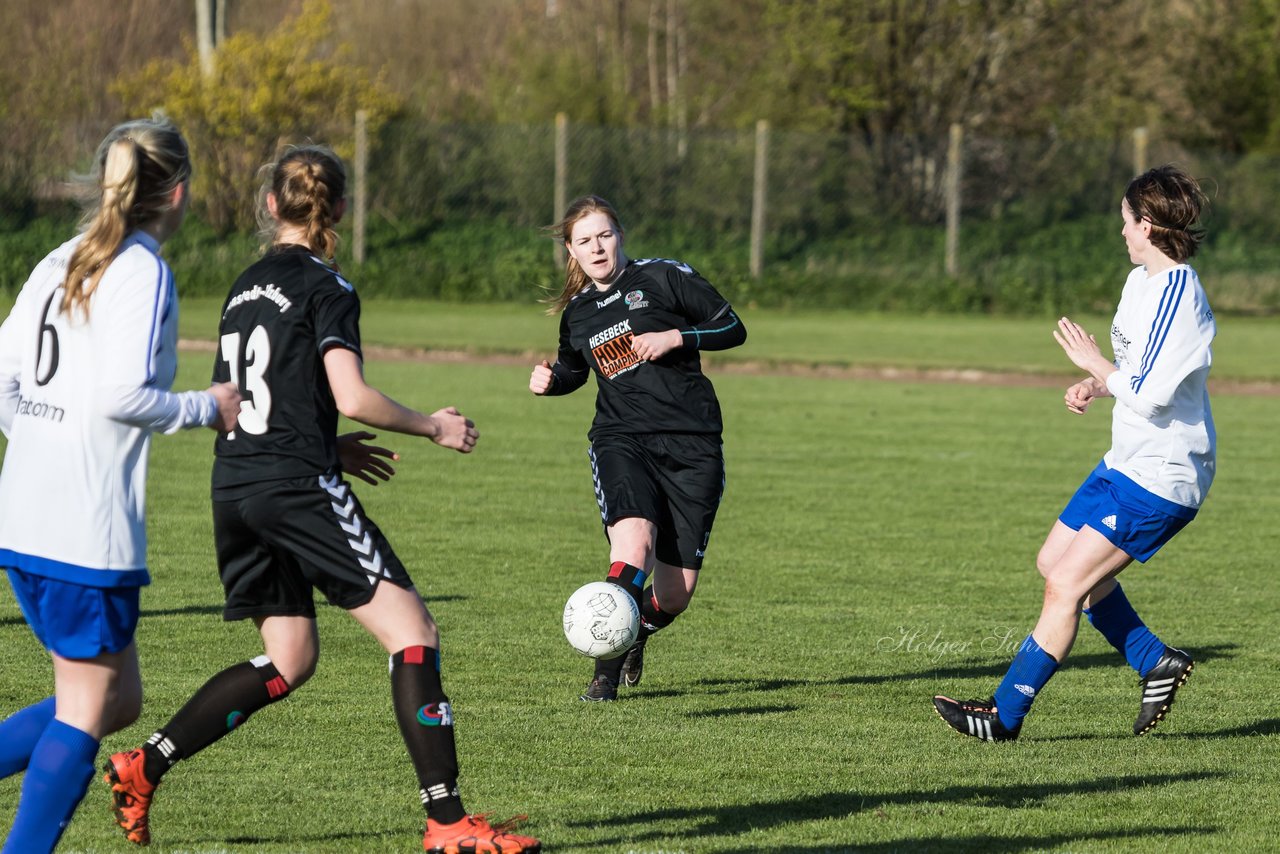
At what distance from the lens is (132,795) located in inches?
167

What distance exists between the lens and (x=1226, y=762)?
5426mm

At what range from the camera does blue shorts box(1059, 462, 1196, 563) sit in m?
5.53

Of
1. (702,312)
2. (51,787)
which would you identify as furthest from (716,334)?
(51,787)

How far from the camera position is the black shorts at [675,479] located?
6.32 metres

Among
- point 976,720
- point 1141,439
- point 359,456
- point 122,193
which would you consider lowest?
point 976,720

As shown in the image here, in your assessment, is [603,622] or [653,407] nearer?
[603,622]

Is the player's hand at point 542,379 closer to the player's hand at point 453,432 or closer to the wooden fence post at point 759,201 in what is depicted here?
the player's hand at point 453,432

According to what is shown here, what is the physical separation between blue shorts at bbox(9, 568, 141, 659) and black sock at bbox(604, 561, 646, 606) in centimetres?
252

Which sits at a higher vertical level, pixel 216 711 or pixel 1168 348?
pixel 1168 348

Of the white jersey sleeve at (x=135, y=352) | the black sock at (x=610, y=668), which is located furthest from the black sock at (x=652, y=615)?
the white jersey sleeve at (x=135, y=352)

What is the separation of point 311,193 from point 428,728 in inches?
52.4

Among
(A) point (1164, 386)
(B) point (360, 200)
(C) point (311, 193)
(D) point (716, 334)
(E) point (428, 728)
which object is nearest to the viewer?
(E) point (428, 728)

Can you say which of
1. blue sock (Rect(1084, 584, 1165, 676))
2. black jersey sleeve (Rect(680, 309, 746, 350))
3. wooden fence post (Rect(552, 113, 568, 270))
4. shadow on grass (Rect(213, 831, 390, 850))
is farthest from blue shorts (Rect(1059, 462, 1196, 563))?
wooden fence post (Rect(552, 113, 568, 270))

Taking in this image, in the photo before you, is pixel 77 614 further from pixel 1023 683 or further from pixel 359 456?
pixel 1023 683
